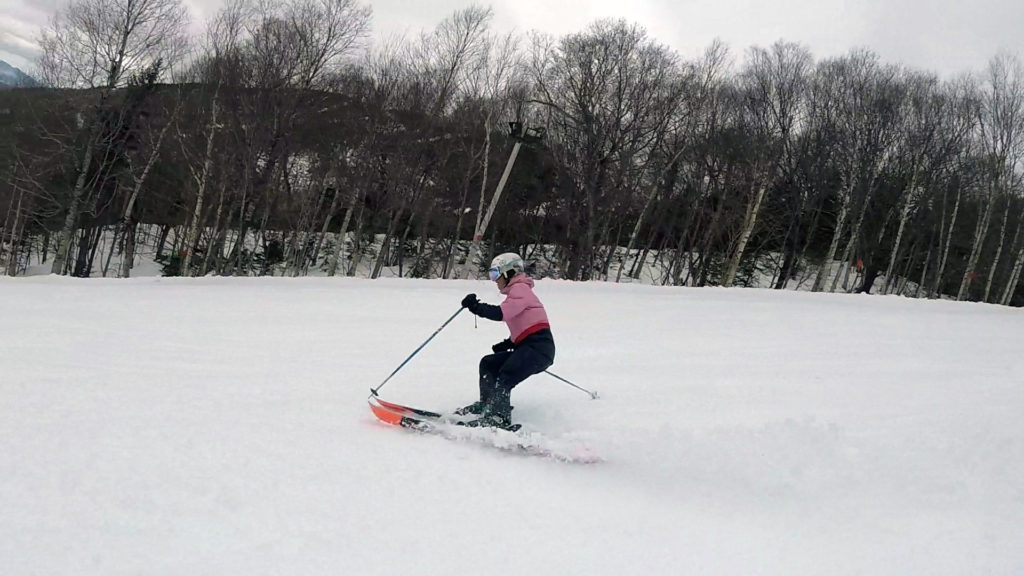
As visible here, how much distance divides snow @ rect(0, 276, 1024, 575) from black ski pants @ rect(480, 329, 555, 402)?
622 mm

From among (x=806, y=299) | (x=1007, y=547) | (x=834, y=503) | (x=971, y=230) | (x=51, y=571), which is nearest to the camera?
(x=51, y=571)

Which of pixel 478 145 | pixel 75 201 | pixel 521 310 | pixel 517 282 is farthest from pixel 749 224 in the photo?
pixel 75 201

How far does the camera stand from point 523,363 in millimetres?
5531

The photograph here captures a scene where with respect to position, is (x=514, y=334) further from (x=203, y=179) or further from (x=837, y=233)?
(x=837, y=233)

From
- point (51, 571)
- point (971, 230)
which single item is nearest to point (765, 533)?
point (51, 571)

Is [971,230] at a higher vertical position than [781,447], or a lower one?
higher

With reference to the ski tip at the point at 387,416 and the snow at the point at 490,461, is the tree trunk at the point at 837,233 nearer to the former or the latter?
the snow at the point at 490,461

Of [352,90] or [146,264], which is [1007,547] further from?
[146,264]

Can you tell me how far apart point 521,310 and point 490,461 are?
1.37 meters

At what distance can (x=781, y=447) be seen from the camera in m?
5.38

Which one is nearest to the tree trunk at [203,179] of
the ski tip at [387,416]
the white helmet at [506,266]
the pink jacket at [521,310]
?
the ski tip at [387,416]

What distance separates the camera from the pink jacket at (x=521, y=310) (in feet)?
18.3

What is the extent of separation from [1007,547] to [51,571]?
5348 millimetres

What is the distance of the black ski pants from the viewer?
5.54 metres
